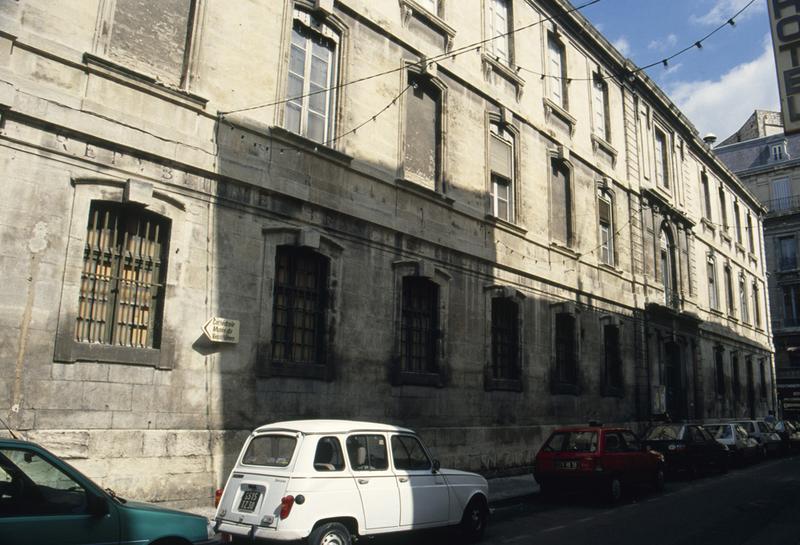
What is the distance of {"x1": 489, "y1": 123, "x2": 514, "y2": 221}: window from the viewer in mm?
17141

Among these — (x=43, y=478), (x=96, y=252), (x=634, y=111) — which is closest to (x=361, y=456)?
(x=43, y=478)

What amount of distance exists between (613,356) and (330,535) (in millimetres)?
16987

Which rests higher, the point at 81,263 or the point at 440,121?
the point at 440,121

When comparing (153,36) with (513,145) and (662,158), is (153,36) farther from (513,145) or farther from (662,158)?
(662,158)

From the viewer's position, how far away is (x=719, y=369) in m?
30.7

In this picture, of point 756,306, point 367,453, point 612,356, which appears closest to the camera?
point 367,453

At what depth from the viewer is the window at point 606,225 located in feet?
71.6

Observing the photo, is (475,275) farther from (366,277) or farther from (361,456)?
(361,456)

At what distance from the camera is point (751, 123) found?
5428 centimetres

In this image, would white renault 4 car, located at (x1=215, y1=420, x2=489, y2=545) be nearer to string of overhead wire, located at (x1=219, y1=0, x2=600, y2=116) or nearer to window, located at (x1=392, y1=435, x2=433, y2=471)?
window, located at (x1=392, y1=435, x2=433, y2=471)

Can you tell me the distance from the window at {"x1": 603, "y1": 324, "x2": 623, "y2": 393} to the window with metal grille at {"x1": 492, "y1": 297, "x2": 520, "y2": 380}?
565 centimetres

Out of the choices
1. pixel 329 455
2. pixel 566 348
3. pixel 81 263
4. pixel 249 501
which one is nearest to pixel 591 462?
pixel 329 455

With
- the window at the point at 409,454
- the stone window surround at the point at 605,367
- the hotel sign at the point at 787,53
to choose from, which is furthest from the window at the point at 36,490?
the stone window surround at the point at 605,367

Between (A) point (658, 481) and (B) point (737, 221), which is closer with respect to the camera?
(A) point (658, 481)
